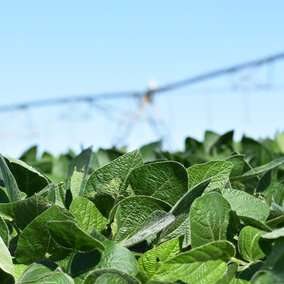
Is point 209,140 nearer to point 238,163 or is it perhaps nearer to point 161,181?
point 238,163

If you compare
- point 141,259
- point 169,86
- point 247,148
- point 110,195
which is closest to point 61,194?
point 110,195

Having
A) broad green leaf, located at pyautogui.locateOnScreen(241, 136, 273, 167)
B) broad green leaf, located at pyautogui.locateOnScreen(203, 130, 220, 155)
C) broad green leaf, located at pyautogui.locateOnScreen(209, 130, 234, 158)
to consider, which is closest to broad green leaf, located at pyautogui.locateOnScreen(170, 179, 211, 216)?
broad green leaf, located at pyautogui.locateOnScreen(241, 136, 273, 167)

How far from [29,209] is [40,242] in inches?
2.3

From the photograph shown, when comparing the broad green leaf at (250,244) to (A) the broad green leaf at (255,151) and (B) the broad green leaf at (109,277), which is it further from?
(A) the broad green leaf at (255,151)

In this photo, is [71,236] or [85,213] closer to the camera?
[71,236]

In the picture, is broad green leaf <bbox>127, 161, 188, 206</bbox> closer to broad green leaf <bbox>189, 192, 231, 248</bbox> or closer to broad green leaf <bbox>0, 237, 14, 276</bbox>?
broad green leaf <bbox>189, 192, 231, 248</bbox>

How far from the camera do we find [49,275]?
2.03ft

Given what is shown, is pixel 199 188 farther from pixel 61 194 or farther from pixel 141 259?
pixel 61 194

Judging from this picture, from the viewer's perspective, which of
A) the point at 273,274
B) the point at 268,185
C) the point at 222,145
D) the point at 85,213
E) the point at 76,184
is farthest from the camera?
the point at 222,145

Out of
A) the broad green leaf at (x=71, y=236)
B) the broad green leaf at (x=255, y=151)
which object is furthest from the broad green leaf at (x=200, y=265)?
the broad green leaf at (x=255, y=151)

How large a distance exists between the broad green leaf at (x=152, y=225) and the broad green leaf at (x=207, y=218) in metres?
0.03

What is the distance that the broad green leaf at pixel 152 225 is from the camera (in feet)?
2.15

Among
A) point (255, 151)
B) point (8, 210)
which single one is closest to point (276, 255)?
point (8, 210)

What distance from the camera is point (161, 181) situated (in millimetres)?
765
